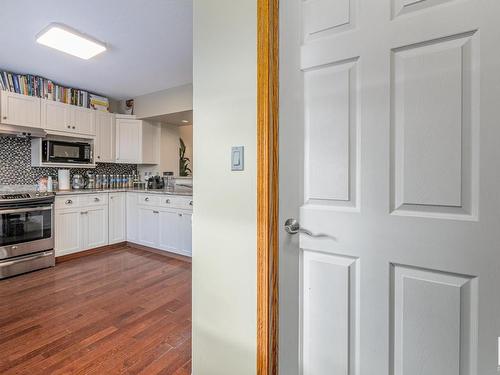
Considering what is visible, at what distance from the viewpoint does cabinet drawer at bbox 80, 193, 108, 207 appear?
3.52 m

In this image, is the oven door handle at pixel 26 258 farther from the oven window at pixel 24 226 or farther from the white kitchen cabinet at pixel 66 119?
the white kitchen cabinet at pixel 66 119

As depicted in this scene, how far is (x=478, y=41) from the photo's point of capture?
78cm

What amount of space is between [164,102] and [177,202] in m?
1.62

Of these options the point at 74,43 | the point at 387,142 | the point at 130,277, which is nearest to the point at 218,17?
the point at 387,142

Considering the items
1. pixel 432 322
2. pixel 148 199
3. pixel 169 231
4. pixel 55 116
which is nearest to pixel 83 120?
pixel 55 116

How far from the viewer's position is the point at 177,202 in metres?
3.45

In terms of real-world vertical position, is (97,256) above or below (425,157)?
below

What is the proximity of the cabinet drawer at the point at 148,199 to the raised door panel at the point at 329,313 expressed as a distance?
9.85ft

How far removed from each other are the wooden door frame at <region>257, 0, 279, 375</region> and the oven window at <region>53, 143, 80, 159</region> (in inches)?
143

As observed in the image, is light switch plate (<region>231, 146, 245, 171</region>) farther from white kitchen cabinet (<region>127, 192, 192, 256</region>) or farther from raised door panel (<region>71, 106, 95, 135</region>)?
raised door panel (<region>71, 106, 95, 135</region>)

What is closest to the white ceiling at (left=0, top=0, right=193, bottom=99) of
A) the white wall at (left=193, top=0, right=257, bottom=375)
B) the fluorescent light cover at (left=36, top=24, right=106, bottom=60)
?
the fluorescent light cover at (left=36, top=24, right=106, bottom=60)

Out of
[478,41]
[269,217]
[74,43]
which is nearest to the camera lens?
[478,41]

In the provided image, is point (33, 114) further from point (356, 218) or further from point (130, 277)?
point (356, 218)

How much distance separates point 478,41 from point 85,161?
4.38 metres
